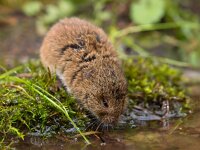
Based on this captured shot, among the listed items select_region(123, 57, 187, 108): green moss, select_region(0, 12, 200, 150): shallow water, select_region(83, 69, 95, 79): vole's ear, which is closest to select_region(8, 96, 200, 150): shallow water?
select_region(0, 12, 200, 150): shallow water

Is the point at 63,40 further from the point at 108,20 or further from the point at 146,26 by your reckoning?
the point at 108,20

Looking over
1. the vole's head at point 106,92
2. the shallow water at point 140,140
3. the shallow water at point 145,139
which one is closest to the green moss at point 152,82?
the shallow water at point 145,139

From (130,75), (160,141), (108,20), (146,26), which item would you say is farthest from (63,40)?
(108,20)

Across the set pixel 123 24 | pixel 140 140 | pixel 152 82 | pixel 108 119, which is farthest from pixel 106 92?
pixel 123 24

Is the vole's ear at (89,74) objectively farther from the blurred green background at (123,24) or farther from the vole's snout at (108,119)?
the blurred green background at (123,24)

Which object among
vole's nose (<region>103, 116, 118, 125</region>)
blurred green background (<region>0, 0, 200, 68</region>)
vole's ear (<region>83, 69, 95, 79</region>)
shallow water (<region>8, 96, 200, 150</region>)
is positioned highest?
blurred green background (<region>0, 0, 200, 68</region>)

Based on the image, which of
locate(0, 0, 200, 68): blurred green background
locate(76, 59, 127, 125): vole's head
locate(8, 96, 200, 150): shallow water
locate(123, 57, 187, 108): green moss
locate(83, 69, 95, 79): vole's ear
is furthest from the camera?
locate(0, 0, 200, 68): blurred green background

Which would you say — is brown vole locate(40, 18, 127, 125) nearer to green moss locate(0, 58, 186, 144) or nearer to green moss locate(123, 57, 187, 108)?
green moss locate(0, 58, 186, 144)
